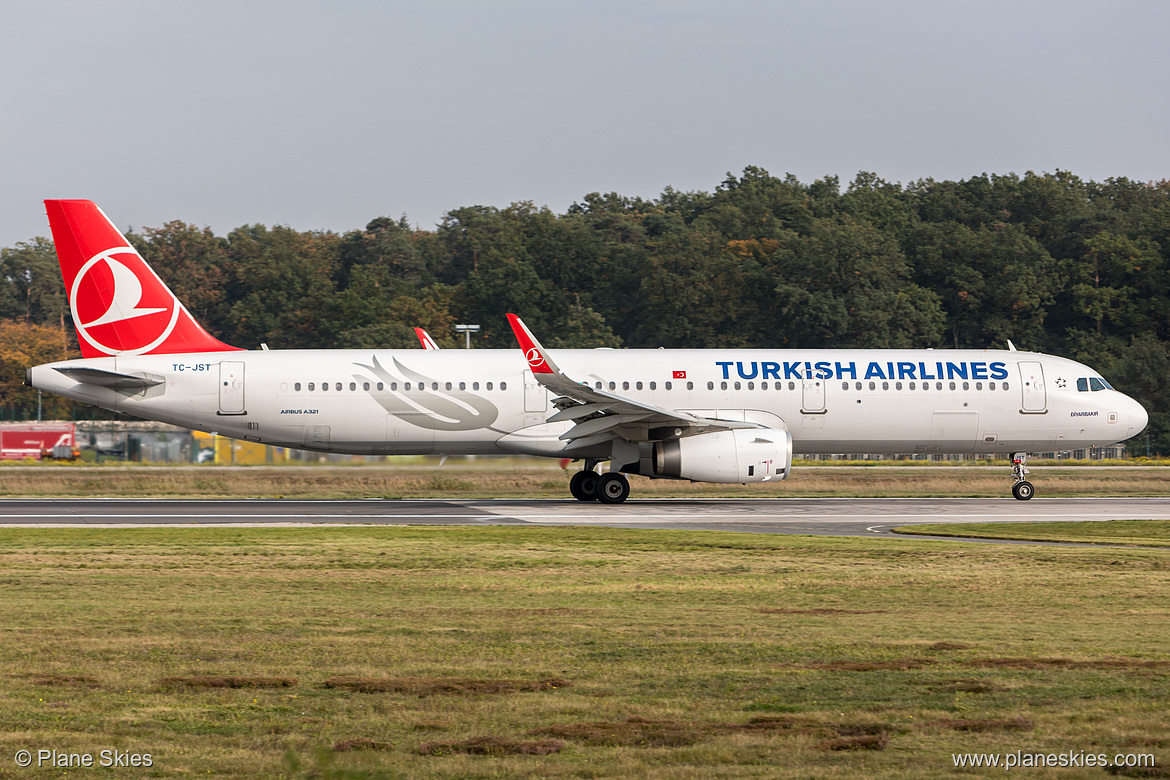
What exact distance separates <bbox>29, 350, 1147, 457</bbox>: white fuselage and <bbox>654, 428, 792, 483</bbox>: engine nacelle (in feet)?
7.55

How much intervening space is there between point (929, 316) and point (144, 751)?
69.9m

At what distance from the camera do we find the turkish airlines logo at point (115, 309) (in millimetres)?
29016

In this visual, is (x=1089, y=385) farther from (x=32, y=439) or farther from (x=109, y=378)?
(x=32, y=439)

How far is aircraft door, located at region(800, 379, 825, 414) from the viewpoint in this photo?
29.4 meters

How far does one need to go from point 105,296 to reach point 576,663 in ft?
76.9

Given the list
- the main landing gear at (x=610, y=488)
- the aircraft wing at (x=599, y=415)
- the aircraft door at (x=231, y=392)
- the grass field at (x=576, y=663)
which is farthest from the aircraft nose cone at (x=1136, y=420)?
the aircraft door at (x=231, y=392)

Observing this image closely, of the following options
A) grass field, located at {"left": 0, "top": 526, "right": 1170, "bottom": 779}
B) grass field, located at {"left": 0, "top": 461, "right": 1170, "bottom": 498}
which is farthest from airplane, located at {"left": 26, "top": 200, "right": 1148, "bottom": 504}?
grass field, located at {"left": 0, "top": 526, "right": 1170, "bottom": 779}

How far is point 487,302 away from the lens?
254 feet

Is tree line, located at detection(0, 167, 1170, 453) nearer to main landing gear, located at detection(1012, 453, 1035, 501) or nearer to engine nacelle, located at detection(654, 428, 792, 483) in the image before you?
main landing gear, located at detection(1012, 453, 1035, 501)

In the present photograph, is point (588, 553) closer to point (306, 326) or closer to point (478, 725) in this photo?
point (478, 725)

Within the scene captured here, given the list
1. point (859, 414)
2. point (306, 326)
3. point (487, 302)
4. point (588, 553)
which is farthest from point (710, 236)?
point (588, 553)

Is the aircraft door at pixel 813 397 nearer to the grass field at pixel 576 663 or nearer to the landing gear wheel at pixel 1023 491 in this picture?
the landing gear wheel at pixel 1023 491

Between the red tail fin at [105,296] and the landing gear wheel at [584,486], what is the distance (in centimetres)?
943

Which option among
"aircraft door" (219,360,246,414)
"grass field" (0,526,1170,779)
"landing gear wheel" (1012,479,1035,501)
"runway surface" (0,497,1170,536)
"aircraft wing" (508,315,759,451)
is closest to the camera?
"grass field" (0,526,1170,779)
